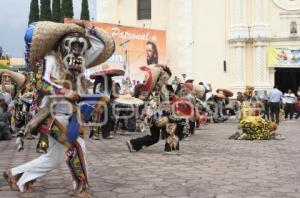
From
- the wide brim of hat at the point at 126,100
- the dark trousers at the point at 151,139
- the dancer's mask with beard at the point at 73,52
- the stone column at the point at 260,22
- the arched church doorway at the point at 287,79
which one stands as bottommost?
the dark trousers at the point at 151,139

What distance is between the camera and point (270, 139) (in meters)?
13.1

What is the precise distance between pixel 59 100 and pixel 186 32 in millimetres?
23367

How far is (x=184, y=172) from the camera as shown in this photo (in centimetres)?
760

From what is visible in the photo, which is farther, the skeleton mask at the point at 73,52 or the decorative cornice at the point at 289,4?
the decorative cornice at the point at 289,4

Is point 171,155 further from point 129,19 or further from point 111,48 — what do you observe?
point 129,19

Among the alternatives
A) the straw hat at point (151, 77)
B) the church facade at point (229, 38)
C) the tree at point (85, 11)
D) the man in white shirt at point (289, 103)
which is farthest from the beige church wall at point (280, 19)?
the straw hat at point (151, 77)

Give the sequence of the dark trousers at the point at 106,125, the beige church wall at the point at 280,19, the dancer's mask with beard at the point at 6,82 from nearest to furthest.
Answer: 1. the dancer's mask with beard at the point at 6,82
2. the dark trousers at the point at 106,125
3. the beige church wall at the point at 280,19

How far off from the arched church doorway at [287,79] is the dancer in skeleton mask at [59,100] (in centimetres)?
2430

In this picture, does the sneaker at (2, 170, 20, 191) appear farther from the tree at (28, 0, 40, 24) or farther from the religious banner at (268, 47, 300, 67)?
the tree at (28, 0, 40, 24)

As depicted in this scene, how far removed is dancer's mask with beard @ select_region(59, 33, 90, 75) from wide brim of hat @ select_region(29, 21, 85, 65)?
0.08 meters

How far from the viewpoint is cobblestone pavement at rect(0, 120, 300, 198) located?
240 inches

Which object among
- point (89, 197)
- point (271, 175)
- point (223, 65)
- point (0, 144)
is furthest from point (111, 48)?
point (223, 65)

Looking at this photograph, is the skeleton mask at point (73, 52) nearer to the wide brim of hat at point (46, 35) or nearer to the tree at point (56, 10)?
the wide brim of hat at point (46, 35)

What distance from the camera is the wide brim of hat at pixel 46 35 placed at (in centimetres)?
580
